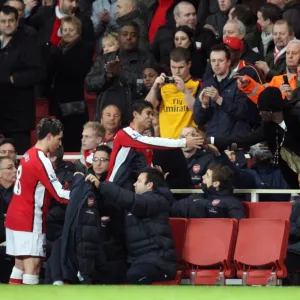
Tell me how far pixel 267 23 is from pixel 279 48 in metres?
0.73

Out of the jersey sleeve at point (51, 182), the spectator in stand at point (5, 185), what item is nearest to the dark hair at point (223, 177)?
the jersey sleeve at point (51, 182)

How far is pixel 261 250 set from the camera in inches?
473

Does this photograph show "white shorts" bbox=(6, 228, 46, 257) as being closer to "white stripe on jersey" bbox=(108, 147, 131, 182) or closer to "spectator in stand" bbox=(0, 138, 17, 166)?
"white stripe on jersey" bbox=(108, 147, 131, 182)

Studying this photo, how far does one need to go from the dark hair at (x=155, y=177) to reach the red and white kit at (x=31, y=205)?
2.53 feet

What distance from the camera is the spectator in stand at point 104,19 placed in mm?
16344

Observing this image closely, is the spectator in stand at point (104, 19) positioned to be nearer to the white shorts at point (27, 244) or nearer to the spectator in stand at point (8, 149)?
the spectator in stand at point (8, 149)

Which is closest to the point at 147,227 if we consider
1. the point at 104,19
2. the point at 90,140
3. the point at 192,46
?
the point at 90,140

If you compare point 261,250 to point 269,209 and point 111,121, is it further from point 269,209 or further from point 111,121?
point 111,121

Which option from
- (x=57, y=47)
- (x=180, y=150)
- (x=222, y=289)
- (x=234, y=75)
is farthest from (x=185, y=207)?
(x=222, y=289)

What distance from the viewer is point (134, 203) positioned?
1165cm

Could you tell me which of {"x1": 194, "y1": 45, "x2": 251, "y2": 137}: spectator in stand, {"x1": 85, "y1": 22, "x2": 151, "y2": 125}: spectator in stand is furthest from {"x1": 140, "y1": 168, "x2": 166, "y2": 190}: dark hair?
{"x1": 85, "y1": 22, "x2": 151, "y2": 125}: spectator in stand

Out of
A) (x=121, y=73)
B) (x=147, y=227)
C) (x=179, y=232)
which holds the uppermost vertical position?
(x=121, y=73)

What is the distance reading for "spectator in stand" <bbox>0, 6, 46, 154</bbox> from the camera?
14836mm

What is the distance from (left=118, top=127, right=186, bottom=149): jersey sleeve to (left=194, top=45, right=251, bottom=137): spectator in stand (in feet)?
3.35
